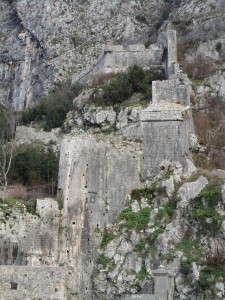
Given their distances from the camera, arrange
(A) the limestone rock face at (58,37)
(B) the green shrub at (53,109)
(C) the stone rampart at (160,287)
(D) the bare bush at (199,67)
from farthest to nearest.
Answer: (A) the limestone rock face at (58,37) → (B) the green shrub at (53,109) → (D) the bare bush at (199,67) → (C) the stone rampart at (160,287)

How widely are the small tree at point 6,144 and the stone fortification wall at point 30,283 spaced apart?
8.02 m

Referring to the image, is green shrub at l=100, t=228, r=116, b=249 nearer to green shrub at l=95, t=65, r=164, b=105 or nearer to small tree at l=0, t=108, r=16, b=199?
small tree at l=0, t=108, r=16, b=199

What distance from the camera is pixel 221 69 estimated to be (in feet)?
148

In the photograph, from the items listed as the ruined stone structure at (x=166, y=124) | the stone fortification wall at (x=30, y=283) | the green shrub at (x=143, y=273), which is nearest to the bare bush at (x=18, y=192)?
the ruined stone structure at (x=166, y=124)

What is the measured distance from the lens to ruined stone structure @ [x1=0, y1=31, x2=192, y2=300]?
28.8m

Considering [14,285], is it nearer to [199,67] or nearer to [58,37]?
[199,67]

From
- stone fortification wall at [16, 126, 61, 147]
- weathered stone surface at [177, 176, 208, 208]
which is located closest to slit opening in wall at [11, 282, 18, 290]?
weathered stone surface at [177, 176, 208, 208]

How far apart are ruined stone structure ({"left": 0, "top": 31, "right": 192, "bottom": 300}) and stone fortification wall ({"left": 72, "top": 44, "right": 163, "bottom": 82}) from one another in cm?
1190

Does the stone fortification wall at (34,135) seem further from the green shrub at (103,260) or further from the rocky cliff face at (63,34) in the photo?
the green shrub at (103,260)

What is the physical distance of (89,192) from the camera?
1293 inches

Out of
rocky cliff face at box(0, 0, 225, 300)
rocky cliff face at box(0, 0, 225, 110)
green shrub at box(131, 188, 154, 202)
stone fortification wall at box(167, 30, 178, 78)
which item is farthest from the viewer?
rocky cliff face at box(0, 0, 225, 110)

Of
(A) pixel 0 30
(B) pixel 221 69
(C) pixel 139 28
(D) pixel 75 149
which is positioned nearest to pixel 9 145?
(D) pixel 75 149

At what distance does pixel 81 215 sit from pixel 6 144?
541 inches

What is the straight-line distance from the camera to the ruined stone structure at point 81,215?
28.8m
